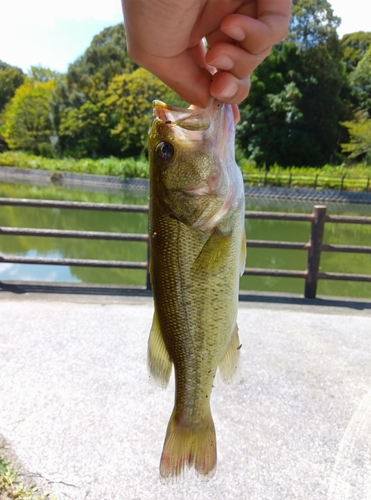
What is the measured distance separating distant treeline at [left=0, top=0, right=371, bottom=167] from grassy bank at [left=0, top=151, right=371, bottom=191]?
1.73 metres

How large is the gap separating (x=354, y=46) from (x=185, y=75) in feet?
132

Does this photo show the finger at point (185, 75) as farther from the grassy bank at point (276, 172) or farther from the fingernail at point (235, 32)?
the grassy bank at point (276, 172)

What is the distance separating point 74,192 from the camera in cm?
2311

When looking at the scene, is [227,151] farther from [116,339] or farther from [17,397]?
[116,339]

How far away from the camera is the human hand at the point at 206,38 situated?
1.18 metres

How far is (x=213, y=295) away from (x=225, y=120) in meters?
0.55

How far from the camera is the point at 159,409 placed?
2.99 metres

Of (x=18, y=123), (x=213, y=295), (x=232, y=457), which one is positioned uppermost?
(x=18, y=123)

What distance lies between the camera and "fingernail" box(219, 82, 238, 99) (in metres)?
1.26

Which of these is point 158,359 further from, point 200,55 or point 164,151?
point 200,55

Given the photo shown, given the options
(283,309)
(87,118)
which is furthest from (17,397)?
(87,118)

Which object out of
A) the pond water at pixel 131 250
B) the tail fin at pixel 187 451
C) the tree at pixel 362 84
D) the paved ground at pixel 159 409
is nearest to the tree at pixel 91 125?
the pond water at pixel 131 250

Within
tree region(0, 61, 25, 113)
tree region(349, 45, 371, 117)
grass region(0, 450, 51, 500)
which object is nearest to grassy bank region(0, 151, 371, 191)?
tree region(349, 45, 371, 117)

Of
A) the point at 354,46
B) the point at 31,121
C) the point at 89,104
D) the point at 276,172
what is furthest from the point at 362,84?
the point at 31,121
